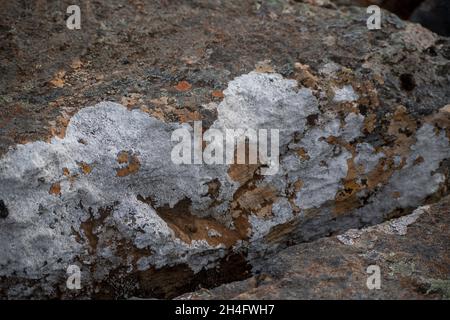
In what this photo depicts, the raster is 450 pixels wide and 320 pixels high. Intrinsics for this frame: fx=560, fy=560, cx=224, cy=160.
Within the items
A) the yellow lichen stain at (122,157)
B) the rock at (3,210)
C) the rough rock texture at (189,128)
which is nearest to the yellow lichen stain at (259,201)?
the rough rock texture at (189,128)

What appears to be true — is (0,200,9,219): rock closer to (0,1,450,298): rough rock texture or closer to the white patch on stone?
(0,1,450,298): rough rock texture

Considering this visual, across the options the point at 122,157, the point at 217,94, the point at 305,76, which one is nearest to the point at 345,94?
the point at 305,76

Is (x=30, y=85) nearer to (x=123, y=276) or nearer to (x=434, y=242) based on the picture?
(x=123, y=276)

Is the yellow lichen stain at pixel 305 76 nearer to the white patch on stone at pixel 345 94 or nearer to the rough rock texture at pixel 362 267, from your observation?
the white patch on stone at pixel 345 94

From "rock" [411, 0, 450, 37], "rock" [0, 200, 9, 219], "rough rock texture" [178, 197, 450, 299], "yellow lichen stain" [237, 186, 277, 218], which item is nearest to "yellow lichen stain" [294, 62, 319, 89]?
"yellow lichen stain" [237, 186, 277, 218]

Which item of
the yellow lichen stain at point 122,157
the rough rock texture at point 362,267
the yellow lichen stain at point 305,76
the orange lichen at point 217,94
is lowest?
the rough rock texture at point 362,267

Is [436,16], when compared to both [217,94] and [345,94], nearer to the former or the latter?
[345,94]
